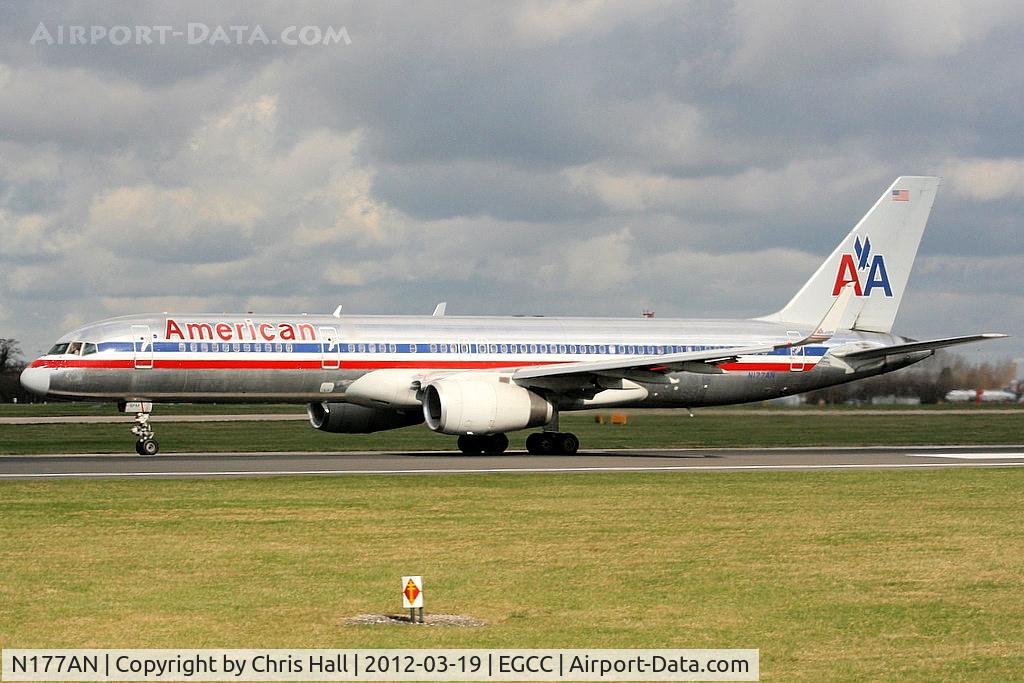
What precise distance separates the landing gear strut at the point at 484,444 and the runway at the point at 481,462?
34 cm

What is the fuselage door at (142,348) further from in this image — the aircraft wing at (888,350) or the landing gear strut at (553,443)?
the aircraft wing at (888,350)

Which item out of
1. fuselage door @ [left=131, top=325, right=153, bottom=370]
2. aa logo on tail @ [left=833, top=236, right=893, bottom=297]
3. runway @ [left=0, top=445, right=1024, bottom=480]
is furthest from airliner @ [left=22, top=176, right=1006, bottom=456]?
aa logo on tail @ [left=833, top=236, right=893, bottom=297]

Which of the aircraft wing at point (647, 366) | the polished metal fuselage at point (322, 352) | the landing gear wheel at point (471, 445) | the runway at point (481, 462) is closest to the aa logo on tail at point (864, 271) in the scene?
the polished metal fuselage at point (322, 352)

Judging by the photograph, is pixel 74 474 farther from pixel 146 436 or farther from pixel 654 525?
pixel 654 525

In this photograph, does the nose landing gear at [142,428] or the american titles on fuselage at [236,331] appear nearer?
the nose landing gear at [142,428]

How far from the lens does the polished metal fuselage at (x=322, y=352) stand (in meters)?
36.4

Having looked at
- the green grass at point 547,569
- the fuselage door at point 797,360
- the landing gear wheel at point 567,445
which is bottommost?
the green grass at point 547,569

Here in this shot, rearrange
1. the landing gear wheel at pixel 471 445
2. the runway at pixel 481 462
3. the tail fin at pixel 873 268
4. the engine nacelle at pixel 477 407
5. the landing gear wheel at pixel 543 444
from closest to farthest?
the runway at pixel 481 462, the engine nacelle at pixel 477 407, the landing gear wheel at pixel 471 445, the landing gear wheel at pixel 543 444, the tail fin at pixel 873 268

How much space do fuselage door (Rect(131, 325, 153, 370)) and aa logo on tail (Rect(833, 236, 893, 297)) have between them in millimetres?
22519

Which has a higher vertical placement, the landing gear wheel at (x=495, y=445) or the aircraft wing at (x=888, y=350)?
the aircraft wing at (x=888, y=350)

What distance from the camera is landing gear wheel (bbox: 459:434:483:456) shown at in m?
38.2

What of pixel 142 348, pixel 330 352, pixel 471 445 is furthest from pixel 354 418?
pixel 142 348

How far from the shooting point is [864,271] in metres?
45.9

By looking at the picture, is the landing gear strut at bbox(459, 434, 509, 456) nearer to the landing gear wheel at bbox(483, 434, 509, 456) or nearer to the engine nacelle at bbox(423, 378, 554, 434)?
the landing gear wheel at bbox(483, 434, 509, 456)
